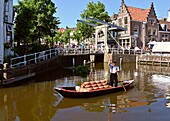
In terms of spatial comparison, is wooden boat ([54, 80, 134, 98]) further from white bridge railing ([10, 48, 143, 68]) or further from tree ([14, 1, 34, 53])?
tree ([14, 1, 34, 53])

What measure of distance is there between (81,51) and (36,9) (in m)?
9.53

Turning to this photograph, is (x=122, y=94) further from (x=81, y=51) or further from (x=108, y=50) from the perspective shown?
(x=108, y=50)

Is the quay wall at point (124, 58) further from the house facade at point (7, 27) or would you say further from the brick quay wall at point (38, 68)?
the house facade at point (7, 27)

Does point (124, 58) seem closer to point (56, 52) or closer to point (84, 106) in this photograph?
point (56, 52)

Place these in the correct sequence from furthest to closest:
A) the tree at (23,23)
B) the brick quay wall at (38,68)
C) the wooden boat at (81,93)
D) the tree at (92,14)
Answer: the tree at (92,14)
the tree at (23,23)
the brick quay wall at (38,68)
the wooden boat at (81,93)

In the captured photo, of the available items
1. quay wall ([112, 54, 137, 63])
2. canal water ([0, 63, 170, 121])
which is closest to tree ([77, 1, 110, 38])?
quay wall ([112, 54, 137, 63])

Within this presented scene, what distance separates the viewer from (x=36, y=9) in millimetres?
28156

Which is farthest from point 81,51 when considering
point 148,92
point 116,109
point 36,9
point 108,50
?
point 116,109

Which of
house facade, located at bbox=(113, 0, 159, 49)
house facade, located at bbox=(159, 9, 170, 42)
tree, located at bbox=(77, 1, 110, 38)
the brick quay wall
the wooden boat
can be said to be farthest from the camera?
house facade, located at bbox=(159, 9, 170, 42)

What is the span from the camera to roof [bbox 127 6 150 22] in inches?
1972

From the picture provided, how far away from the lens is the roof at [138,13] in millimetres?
50094

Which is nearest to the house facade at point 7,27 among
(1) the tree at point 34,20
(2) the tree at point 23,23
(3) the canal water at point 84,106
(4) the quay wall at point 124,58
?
(2) the tree at point 23,23

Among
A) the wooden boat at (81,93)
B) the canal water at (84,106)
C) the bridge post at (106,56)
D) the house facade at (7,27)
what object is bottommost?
the canal water at (84,106)

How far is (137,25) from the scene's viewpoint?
163 ft
